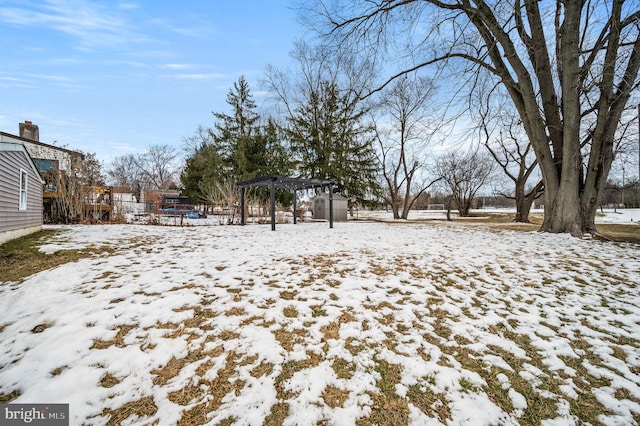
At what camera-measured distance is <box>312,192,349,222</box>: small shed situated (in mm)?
18375

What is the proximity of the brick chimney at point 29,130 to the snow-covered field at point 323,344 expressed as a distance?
852 inches

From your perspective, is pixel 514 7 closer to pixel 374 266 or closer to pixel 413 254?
pixel 413 254

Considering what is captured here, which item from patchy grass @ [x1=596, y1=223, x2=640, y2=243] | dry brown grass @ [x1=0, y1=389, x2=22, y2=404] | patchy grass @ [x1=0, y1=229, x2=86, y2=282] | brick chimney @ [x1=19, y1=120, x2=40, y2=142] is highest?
brick chimney @ [x1=19, y1=120, x2=40, y2=142]

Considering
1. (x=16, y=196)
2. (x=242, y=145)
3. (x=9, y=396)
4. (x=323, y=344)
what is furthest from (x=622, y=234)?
(x=242, y=145)

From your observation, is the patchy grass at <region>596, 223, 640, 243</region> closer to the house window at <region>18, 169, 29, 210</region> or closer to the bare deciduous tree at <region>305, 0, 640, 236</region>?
the bare deciduous tree at <region>305, 0, 640, 236</region>

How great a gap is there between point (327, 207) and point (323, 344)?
15971mm

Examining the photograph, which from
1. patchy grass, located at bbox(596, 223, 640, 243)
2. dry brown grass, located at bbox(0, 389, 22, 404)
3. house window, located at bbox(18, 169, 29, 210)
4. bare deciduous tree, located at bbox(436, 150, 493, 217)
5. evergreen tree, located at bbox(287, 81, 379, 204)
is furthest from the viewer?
bare deciduous tree, located at bbox(436, 150, 493, 217)

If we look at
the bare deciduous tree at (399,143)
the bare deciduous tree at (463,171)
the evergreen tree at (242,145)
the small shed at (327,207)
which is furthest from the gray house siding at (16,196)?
the bare deciduous tree at (463,171)

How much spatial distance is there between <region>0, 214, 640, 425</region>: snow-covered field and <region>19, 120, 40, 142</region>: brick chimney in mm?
21630

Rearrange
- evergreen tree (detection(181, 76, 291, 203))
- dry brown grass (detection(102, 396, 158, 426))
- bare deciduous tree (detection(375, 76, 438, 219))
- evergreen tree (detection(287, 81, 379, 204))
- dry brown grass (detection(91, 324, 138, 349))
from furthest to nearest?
evergreen tree (detection(287, 81, 379, 204)), evergreen tree (detection(181, 76, 291, 203)), bare deciduous tree (detection(375, 76, 438, 219)), dry brown grass (detection(91, 324, 138, 349)), dry brown grass (detection(102, 396, 158, 426))

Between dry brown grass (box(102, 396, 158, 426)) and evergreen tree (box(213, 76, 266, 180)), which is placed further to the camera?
evergreen tree (box(213, 76, 266, 180))

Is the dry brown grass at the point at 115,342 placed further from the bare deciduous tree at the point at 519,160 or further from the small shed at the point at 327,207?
the bare deciduous tree at the point at 519,160

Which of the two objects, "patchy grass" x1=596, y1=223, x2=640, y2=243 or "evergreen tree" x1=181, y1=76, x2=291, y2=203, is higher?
"evergreen tree" x1=181, y1=76, x2=291, y2=203

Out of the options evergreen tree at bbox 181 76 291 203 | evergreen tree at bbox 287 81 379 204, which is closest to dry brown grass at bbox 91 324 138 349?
evergreen tree at bbox 181 76 291 203
